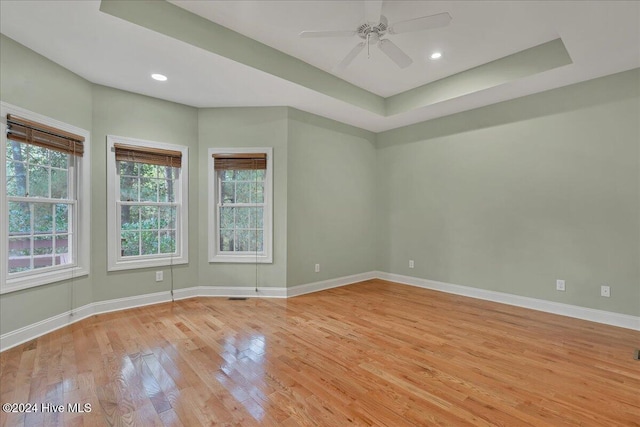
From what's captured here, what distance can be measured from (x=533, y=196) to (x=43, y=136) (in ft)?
18.7

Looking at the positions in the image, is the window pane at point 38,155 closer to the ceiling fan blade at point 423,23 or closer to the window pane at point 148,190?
the window pane at point 148,190

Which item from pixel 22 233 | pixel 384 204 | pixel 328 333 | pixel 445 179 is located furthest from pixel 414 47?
pixel 22 233

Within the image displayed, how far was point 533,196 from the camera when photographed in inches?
155

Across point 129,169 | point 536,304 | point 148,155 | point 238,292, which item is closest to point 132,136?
point 148,155

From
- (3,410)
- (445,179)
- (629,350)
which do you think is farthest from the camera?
(445,179)

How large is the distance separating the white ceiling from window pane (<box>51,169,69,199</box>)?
1145mm

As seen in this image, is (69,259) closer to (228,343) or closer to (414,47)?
(228,343)

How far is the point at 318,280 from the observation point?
4840mm

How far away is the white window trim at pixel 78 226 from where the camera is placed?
2.73m

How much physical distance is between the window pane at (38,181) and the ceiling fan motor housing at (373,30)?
3508mm

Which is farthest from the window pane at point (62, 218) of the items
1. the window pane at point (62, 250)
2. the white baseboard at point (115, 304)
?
the white baseboard at point (115, 304)

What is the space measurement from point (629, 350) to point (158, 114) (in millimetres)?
5840

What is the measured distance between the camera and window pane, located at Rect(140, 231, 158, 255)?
13.3 feet

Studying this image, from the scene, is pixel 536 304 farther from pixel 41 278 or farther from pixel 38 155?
pixel 38 155
